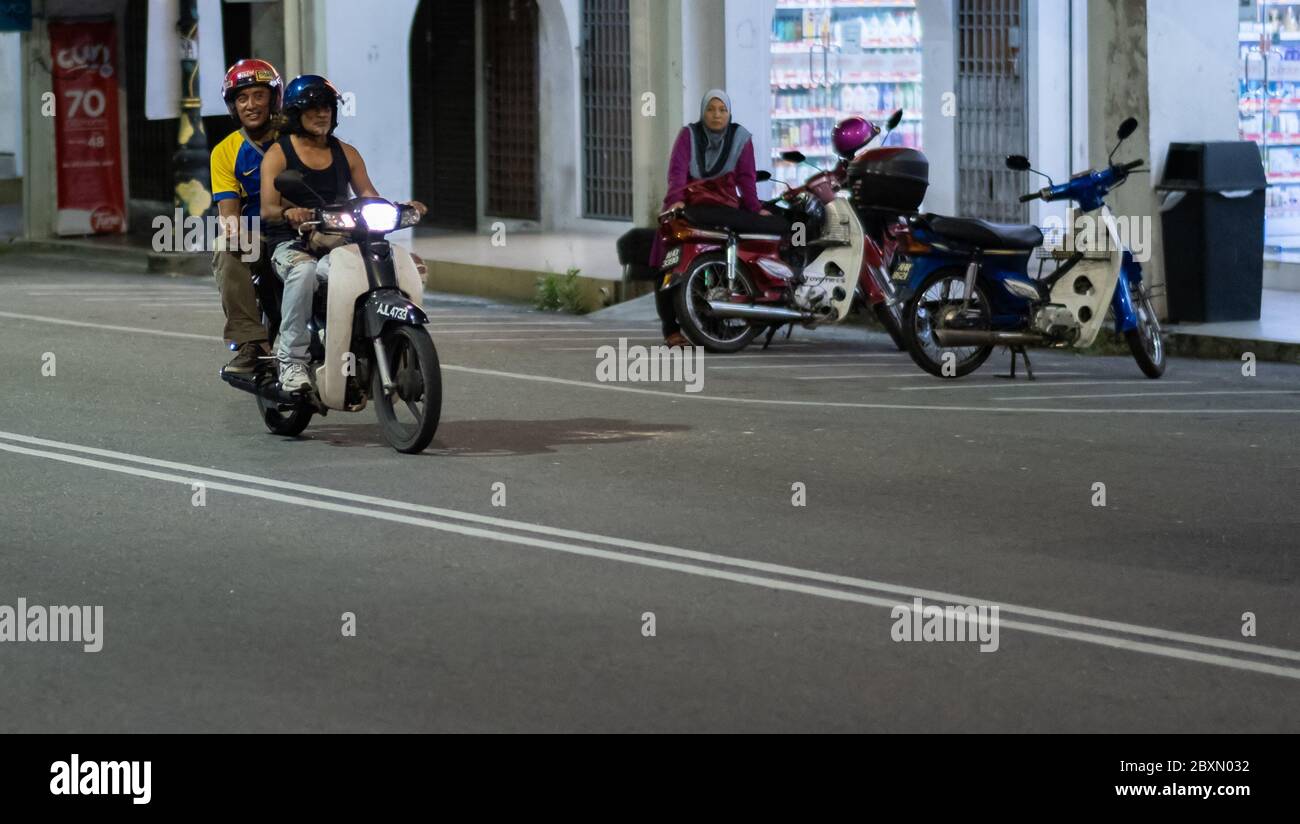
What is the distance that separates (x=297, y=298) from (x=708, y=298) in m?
4.53

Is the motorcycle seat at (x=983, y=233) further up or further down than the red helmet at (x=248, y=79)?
further down

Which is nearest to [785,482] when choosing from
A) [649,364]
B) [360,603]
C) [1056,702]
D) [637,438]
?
[637,438]

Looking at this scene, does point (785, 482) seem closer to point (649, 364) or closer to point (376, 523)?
point (376, 523)

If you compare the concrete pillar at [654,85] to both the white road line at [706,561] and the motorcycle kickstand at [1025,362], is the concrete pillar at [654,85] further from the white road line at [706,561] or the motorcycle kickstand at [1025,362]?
the white road line at [706,561]

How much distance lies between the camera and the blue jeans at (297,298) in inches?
425

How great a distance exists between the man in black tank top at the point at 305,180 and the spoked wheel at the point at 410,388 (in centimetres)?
47

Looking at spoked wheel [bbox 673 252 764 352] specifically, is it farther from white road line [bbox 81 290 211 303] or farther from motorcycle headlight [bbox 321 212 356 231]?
white road line [bbox 81 290 211 303]

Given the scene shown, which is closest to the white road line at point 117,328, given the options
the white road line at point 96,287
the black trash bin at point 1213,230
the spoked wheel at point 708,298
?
the white road line at point 96,287

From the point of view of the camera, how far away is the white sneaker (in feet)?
35.4

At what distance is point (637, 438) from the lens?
11094 millimetres

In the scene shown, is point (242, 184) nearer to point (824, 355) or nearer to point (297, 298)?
point (297, 298)

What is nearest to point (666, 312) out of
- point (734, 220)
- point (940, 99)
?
point (734, 220)

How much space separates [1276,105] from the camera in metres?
17.9

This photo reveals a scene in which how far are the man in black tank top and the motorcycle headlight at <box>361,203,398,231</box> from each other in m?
0.15
